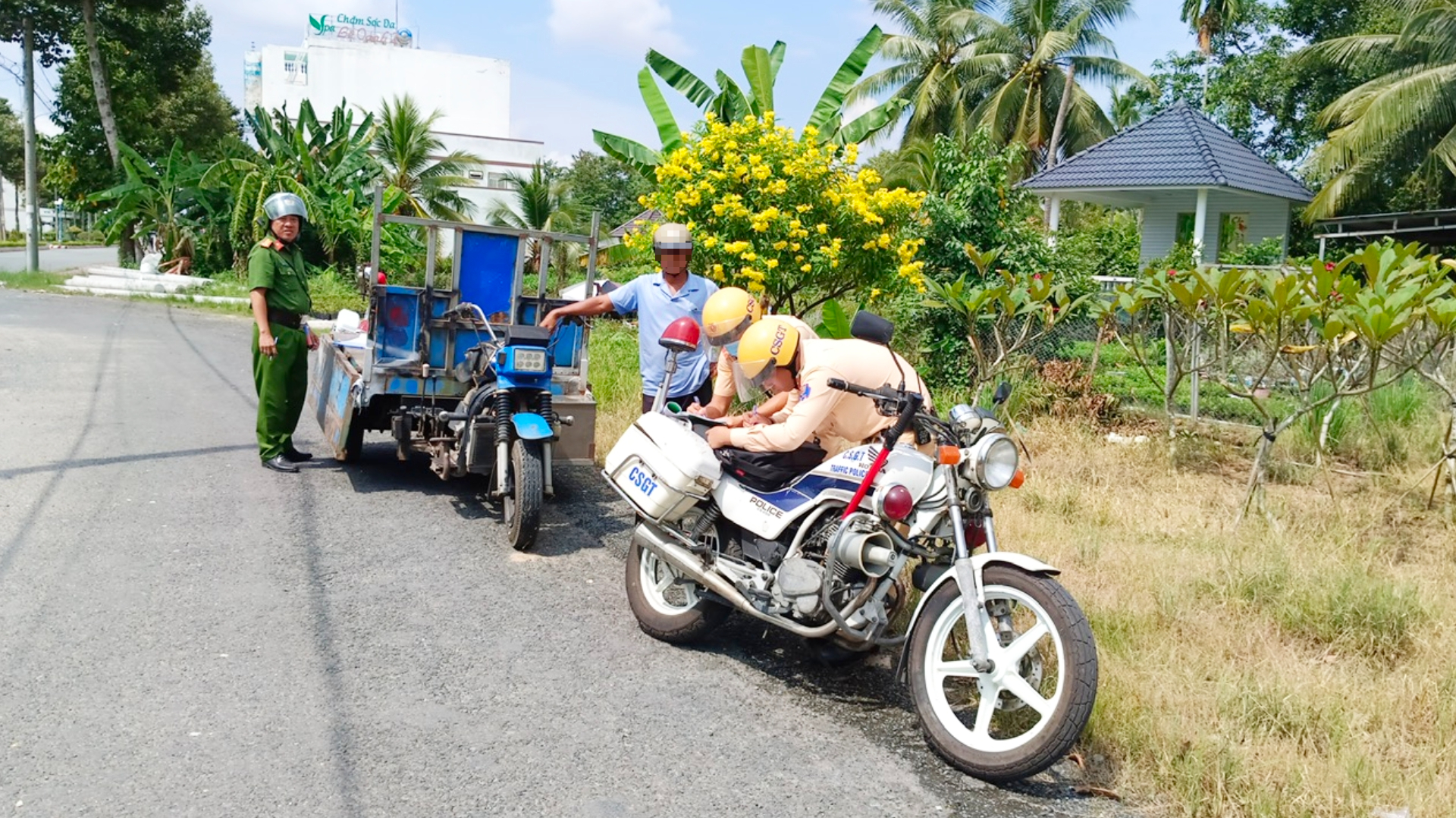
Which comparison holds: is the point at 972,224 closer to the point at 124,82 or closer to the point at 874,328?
the point at 874,328

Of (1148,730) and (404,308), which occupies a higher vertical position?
(404,308)

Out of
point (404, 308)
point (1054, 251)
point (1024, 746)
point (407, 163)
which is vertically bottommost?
point (1024, 746)

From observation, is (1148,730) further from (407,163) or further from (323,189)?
(407,163)

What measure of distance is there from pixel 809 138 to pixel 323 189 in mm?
16498

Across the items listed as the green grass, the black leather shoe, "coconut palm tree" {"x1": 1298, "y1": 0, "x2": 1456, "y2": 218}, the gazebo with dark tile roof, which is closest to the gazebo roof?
the gazebo with dark tile roof

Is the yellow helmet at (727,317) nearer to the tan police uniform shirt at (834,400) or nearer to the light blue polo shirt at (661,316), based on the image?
the tan police uniform shirt at (834,400)

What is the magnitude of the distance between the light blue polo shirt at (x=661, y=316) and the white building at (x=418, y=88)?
148ft

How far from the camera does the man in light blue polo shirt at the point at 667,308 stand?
6.48 m

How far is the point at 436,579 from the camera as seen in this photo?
5.68m

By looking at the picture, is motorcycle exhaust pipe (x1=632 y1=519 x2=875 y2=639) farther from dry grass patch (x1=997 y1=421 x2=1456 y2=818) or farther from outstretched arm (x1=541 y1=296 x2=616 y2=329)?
outstretched arm (x1=541 y1=296 x2=616 y2=329)

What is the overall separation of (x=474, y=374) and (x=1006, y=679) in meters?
4.27

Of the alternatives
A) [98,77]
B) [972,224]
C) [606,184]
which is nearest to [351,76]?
[606,184]

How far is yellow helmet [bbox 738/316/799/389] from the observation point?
4.50m

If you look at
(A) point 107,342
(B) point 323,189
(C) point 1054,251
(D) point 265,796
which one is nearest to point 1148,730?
(D) point 265,796
